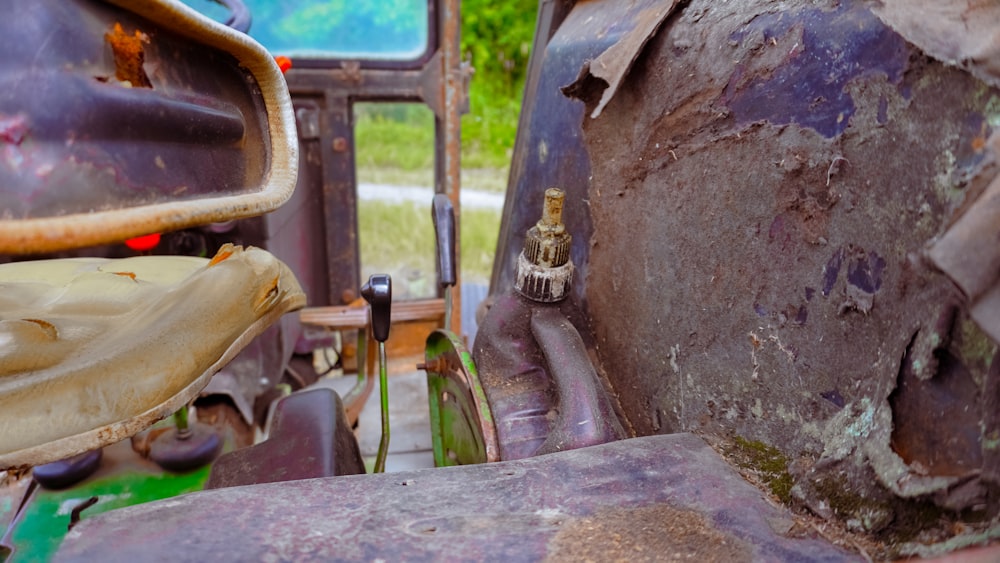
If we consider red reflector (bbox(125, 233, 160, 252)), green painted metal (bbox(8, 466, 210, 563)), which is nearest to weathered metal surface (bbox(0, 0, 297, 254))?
green painted metal (bbox(8, 466, 210, 563))

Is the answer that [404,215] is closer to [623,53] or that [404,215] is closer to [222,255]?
[222,255]

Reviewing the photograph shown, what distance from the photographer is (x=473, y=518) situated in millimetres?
657

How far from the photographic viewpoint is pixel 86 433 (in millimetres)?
863

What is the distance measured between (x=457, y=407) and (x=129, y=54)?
765 mm

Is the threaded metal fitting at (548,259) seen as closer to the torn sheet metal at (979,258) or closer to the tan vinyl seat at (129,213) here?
the tan vinyl seat at (129,213)

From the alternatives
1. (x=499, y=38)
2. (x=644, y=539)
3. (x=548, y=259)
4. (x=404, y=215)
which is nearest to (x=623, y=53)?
(x=548, y=259)

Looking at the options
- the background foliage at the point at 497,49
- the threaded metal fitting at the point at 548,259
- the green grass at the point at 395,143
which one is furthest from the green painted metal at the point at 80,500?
the background foliage at the point at 497,49

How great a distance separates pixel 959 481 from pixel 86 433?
3.20 ft

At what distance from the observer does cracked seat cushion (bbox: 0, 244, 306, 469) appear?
34.2 inches

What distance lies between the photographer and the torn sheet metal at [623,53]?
989mm

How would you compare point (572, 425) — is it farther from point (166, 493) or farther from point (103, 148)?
point (166, 493)

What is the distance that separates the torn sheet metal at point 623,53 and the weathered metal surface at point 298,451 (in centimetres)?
77

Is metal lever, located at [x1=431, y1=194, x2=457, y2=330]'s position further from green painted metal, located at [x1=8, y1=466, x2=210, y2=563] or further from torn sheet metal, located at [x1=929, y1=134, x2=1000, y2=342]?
torn sheet metal, located at [x1=929, y1=134, x2=1000, y2=342]

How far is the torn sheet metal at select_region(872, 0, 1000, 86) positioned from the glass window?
2.37 m
